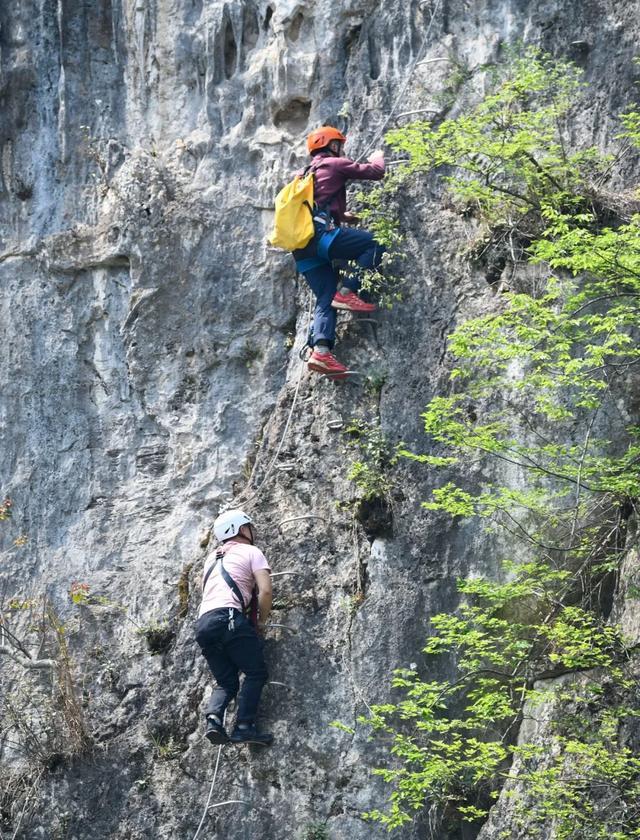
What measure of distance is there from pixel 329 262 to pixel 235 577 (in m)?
2.90

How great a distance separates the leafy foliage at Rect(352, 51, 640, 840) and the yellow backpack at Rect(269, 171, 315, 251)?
929mm

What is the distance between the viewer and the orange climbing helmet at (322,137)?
38.3 ft

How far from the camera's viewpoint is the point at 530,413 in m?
10.8

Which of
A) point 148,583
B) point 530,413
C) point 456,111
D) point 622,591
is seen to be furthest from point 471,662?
point 456,111

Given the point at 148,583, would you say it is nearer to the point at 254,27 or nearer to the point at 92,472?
the point at 92,472

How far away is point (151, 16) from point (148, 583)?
583cm

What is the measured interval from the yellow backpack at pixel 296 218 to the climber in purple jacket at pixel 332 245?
0.10 metres

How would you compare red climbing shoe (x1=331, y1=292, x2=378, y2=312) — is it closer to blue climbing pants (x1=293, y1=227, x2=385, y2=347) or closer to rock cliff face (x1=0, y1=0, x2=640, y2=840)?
blue climbing pants (x1=293, y1=227, x2=385, y2=347)

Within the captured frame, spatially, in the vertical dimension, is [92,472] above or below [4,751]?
above

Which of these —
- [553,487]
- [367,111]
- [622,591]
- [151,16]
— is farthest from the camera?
[151,16]

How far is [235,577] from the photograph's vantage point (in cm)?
1039

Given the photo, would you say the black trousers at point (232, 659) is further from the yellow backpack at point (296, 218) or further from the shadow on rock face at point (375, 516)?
the yellow backpack at point (296, 218)

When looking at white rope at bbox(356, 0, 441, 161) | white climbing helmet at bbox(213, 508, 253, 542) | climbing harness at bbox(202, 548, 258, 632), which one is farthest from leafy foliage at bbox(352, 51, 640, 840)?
white climbing helmet at bbox(213, 508, 253, 542)

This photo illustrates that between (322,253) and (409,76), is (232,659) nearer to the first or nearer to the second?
(322,253)
